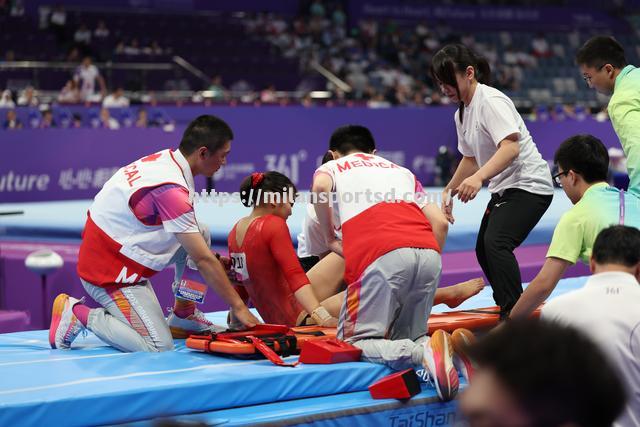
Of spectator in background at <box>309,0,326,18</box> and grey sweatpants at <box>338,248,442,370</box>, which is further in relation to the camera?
spectator in background at <box>309,0,326,18</box>

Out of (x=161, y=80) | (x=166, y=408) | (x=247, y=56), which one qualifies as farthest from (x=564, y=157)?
(x=247, y=56)

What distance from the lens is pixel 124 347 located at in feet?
15.2

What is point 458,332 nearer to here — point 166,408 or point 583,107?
point 166,408

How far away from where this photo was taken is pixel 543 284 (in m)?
4.08

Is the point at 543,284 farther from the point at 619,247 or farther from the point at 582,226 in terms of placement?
the point at 619,247

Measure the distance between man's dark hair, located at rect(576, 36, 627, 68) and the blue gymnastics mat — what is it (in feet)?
5.87

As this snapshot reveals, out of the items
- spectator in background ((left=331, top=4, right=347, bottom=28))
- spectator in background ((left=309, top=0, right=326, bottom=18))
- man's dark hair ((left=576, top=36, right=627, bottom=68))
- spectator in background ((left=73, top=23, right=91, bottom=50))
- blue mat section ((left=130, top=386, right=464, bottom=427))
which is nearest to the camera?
blue mat section ((left=130, top=386, right=464, bottom=427))

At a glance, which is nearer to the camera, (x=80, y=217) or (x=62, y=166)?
(x=80, y=217)

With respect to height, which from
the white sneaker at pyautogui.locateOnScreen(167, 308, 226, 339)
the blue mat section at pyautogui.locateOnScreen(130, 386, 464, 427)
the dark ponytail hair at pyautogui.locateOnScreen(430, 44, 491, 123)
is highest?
the dark ponytail hair at pyautogui.locateOnScreen(430, 44, 491, 123)

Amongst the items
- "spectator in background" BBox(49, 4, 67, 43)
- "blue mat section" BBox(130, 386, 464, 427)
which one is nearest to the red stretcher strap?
"blue mat section" BBox(130, 386, 464, 427)

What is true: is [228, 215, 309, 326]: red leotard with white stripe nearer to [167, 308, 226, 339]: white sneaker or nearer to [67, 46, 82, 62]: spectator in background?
[167, 308, 226, 339]: white sneaker

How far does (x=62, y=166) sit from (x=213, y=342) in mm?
9182

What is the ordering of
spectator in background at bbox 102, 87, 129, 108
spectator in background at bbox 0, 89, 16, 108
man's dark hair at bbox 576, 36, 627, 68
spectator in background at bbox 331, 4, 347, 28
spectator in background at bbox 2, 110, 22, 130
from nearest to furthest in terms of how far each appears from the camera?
1. man's dark hair at bbox 576, 36, 627, 68
2. spectator in background at bbox 2, 110, 22, 130
3. spectator in background at bbox 0, 89, 16, 108
4. spectator in background at bbox 102, 87, 129, 108
5. spectator in background at bbox 331, 4, 347, 28

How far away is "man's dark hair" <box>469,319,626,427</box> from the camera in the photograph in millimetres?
1388
